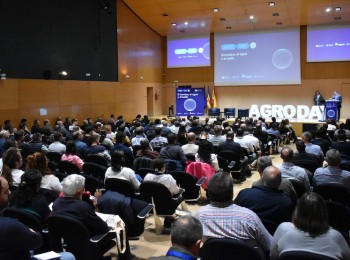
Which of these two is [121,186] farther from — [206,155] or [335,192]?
[335,192]

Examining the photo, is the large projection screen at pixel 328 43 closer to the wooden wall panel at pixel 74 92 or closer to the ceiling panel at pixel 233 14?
the ceiling panel at pixel 233 14

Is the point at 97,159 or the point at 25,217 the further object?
the point at 97,159

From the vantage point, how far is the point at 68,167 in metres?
5.84

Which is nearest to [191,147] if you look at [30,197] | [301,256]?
[30,197]

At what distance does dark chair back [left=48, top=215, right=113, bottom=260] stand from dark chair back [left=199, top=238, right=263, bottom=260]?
111cm

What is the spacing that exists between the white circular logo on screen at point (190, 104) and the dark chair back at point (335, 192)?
1337 centimetres

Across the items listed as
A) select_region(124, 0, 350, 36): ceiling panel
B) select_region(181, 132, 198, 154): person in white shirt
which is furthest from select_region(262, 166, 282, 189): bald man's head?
select_region(124, 0, 350, 36): ceiling panel

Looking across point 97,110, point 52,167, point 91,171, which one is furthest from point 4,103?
point 91,171

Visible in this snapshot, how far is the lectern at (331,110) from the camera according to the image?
15.0 m

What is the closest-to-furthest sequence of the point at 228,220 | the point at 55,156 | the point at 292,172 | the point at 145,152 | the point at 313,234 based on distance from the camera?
the point at 313,234 → the point at 228,220 → the point at 292,172 → the point at 145,152 → the point at 55,156

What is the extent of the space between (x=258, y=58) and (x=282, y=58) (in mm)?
1198

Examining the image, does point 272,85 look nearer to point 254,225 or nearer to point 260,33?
point 260,33

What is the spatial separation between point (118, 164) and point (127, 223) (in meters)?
0.98

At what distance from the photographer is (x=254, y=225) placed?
2.68 meters
